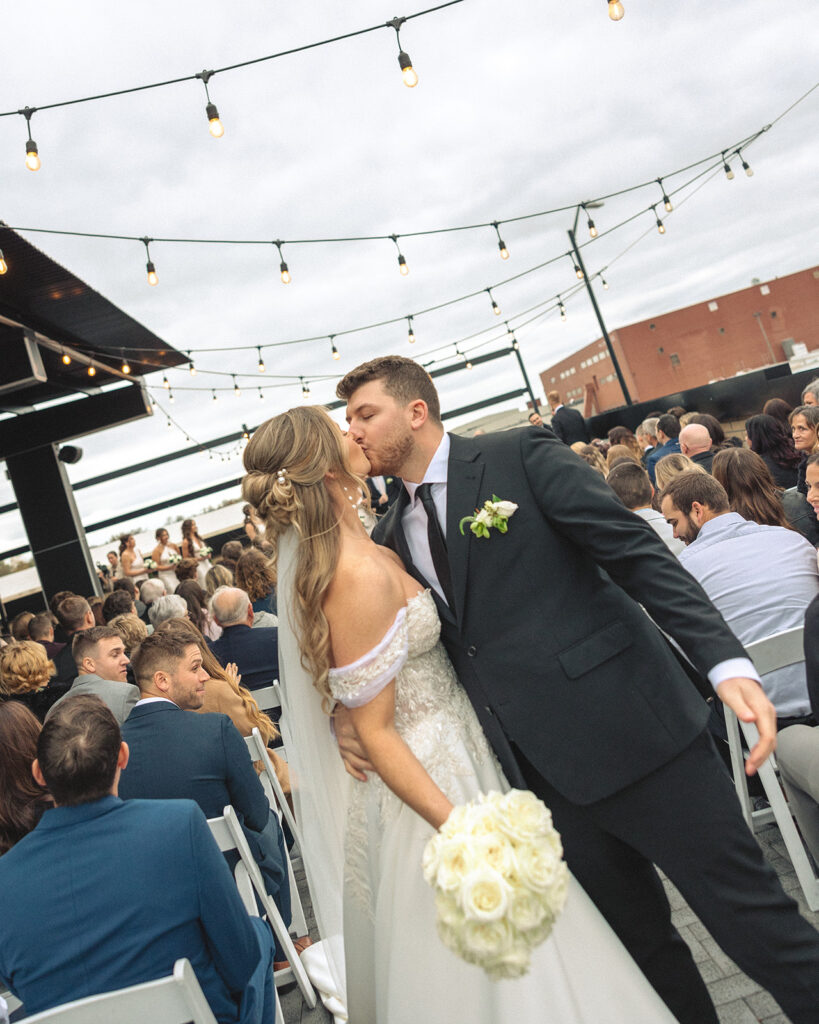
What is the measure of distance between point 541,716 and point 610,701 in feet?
0.60

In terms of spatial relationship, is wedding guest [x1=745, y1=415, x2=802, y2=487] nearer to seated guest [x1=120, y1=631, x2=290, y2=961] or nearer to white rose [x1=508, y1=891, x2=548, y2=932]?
seated guest [x1=120, y1=631, x2=290, y2=961]

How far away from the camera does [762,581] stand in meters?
3.20

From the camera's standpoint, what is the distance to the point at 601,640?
2014 millimetres

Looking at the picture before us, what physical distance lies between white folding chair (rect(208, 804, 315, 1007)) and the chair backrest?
196 centimetres

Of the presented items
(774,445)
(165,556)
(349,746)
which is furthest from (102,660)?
(165,556)

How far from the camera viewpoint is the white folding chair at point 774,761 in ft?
8.80

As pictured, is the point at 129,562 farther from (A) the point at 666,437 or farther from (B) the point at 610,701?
(B) the point at 610,701

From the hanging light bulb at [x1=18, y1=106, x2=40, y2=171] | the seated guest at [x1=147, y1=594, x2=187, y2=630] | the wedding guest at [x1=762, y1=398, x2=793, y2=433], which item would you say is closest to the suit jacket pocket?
the seated guest at [x1=147, y1=594, x2=187, y2=630]

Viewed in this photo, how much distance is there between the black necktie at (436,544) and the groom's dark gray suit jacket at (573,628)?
0.05m

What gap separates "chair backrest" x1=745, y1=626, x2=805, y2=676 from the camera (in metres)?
2.77

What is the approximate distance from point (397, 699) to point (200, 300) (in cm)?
1024

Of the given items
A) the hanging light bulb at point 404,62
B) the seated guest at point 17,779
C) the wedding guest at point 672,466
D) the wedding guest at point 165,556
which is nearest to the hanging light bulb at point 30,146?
the hanging light bulb at point 404,62

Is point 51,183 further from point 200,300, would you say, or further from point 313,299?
point 313,299

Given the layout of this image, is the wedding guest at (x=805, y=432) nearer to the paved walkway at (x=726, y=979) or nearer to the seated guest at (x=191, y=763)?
the paved walkway at (x=726, y=979)
